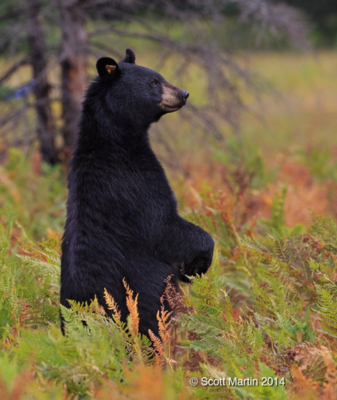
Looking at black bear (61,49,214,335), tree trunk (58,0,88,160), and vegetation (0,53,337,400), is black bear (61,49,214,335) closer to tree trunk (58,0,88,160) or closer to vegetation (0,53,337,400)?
vegetation (0,53,337,400)

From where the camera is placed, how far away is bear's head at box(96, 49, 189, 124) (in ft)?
11.1

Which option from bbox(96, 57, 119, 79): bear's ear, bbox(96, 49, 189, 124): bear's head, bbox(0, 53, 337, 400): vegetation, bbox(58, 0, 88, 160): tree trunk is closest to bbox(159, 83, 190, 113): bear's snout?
A: bbox(96, 49, 189, 124): bear's head

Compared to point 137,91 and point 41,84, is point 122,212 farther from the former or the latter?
point 41,84

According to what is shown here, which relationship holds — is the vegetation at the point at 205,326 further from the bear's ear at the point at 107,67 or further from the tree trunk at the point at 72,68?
the tree trunk at the point at 72,68

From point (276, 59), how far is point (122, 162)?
2654 centimetres

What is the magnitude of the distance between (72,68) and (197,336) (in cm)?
620

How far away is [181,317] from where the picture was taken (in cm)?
280

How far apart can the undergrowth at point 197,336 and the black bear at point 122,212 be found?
137 millimetres

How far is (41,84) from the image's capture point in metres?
7.83

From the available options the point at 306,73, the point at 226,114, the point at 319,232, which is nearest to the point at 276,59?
the point at 306,73

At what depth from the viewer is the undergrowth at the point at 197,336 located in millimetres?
Result: 2145

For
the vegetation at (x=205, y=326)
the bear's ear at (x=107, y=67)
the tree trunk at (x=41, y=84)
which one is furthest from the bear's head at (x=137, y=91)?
the tree trunk at (x=41, y=84)

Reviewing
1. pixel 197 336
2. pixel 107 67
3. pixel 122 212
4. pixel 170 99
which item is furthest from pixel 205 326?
pixel 107 67

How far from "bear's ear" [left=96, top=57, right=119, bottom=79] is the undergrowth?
4.15 feet
